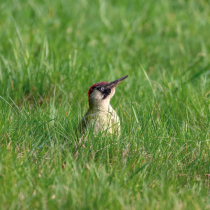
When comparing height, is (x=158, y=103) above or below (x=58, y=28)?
below

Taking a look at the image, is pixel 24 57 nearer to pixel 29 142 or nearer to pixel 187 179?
pixel 29 142

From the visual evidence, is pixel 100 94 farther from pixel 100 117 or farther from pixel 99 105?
pixel 100 117

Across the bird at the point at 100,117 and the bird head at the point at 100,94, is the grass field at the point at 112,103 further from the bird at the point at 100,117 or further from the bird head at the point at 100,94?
the bird head at the point at 100,94

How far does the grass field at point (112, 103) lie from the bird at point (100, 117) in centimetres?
10

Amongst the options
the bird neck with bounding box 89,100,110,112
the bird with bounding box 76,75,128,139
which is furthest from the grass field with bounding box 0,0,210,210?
the bird neck with bounding box 89,100,110,112

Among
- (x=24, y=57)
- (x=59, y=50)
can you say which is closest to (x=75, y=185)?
(x=24, y=57)

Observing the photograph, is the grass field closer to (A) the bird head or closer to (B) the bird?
(B) the bird

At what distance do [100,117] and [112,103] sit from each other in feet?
2.78

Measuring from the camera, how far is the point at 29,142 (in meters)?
3.25

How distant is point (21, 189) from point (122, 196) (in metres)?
0.70

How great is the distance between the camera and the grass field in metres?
2.65

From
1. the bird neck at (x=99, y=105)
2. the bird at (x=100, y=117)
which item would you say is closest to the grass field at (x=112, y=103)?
the bird at (x=100, y=117)

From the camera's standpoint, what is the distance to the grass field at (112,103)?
2.65 metres

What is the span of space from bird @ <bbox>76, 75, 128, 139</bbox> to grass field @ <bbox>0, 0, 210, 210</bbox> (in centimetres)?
10
